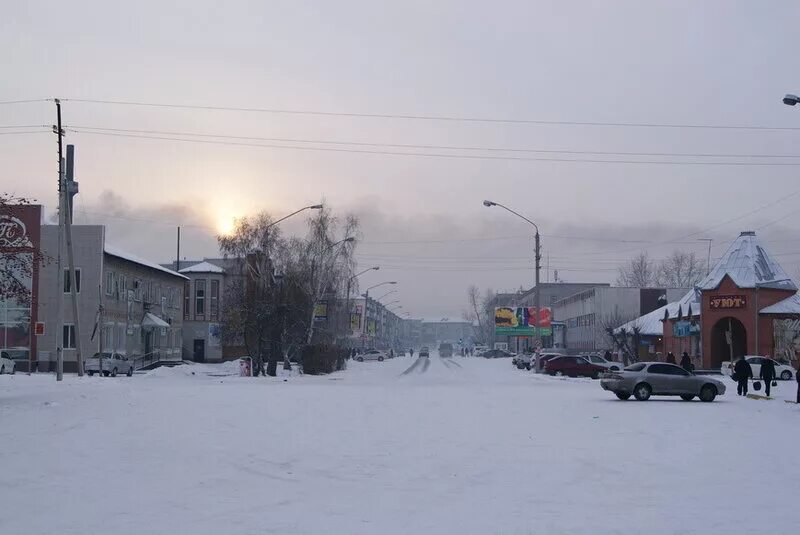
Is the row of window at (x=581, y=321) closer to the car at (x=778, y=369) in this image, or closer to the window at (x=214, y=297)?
the window at (x=214, y=297)

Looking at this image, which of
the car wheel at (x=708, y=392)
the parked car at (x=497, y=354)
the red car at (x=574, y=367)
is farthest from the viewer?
the parked car at (x=497, y=354)

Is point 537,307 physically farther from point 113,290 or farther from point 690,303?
point 113,290

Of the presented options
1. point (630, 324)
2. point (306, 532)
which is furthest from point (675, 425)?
point (630, 324)

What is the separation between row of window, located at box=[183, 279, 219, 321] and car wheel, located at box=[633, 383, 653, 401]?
205 feet

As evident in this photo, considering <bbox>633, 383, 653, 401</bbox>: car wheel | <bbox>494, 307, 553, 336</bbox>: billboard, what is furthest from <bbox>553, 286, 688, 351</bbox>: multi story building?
<bbox>633, 383, 653, 401</bbox>: car wheel

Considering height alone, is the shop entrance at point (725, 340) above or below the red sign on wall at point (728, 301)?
below

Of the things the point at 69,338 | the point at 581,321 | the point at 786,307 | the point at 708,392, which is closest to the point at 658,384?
the point at 708,392

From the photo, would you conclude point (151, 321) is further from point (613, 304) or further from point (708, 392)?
point (613, 304)

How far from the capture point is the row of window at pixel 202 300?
296 ft

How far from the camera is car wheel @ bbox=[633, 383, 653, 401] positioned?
33188 millimetres

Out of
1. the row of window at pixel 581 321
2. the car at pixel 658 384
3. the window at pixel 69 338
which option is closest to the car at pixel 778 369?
the car at pixel 658 384

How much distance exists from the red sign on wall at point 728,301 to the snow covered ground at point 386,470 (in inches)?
1712

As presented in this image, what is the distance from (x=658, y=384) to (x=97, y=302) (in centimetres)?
→ 4270

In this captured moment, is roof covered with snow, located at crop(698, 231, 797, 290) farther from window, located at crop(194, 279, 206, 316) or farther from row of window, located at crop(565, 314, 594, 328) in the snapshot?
row of window, located at crop(565, 314, 594, 328)
